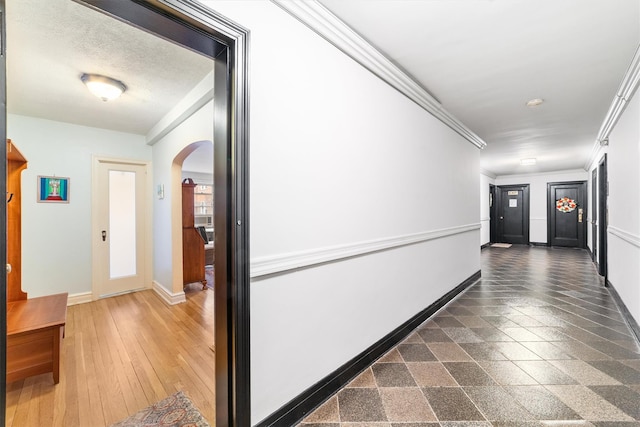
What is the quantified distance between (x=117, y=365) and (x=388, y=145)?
3135 millimetres

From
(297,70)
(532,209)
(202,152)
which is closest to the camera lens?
(297,70)

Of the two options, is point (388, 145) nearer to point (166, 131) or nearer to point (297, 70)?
point (297, 70)

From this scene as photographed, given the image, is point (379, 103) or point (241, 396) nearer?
point (241, 396)

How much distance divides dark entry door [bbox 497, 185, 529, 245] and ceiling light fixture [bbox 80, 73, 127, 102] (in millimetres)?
11468

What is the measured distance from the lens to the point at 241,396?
1.39 meters

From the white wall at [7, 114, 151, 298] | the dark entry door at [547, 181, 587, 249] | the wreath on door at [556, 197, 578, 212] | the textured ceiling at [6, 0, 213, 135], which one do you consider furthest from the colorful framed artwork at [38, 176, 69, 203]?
the wreath on door at [556, 197, 578, 212]

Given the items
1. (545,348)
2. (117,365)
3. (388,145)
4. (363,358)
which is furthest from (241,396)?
(545,348)

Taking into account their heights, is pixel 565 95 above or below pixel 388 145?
above

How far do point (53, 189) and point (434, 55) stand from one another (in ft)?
17.2

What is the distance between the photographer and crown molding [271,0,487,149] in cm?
169

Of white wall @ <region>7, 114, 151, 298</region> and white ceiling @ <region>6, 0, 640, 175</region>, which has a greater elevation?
white ceiling @ <region>6, 0, 640, 175</region>

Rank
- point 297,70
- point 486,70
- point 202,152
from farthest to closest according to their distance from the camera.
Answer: point 202,152 < point 486,70 < point 297,70

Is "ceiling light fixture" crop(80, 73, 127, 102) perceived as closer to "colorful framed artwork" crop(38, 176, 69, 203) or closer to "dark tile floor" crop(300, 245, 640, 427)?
"colorful framed artwork" crop(38, 176, 69, 203)

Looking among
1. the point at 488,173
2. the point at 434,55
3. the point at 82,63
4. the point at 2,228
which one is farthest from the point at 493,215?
the point at 2,228
